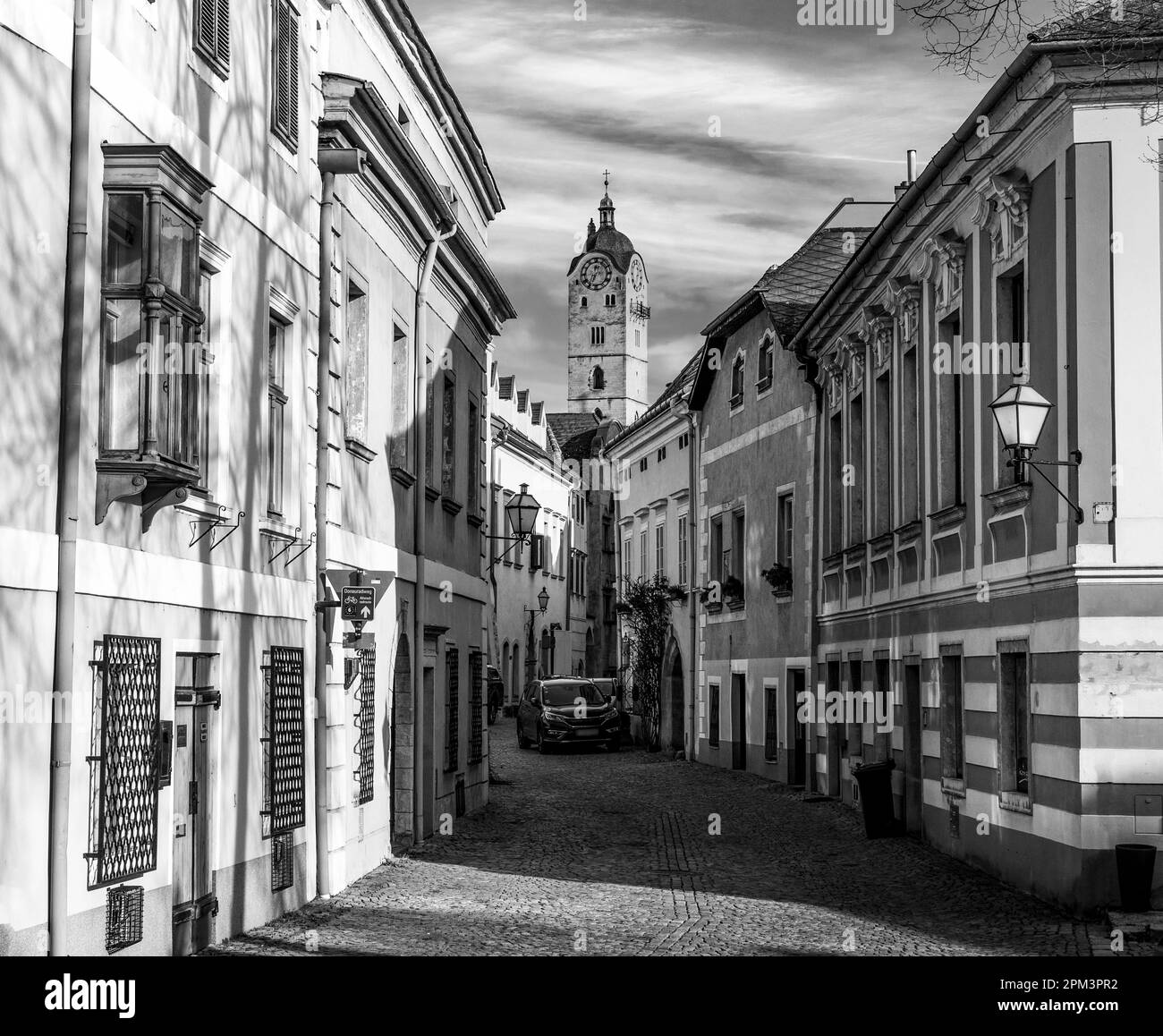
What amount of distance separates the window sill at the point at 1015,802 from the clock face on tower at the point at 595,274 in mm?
113482

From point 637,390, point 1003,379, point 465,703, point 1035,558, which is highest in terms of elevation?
point 637,390

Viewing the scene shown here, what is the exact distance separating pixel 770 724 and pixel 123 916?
2074 cm

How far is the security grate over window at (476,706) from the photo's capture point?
22.8 metres

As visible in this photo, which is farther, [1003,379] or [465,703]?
[465,703]

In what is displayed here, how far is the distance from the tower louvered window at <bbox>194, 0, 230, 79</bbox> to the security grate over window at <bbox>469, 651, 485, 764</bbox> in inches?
506

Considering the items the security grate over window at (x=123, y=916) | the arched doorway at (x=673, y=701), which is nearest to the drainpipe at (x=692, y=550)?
the arched doorway at (x=673, y=701)

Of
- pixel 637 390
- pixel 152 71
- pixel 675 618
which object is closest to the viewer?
pixel 152 71

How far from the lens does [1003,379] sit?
1509 cm

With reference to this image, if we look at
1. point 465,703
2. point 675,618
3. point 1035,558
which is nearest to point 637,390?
point 675,618

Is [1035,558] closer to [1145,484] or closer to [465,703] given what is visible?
[1145,484]

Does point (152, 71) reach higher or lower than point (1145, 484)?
higher

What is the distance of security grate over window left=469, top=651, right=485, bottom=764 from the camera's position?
22766 millimetres
